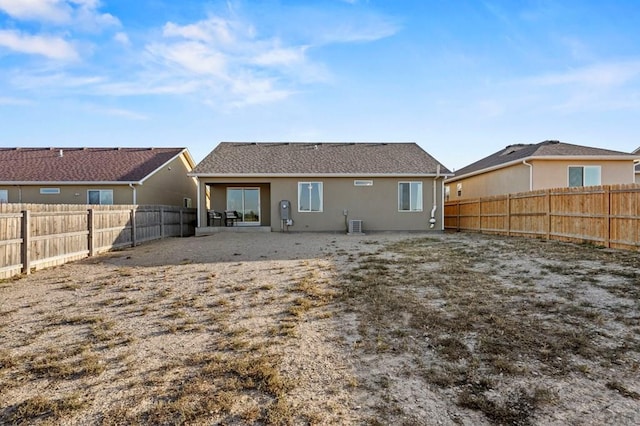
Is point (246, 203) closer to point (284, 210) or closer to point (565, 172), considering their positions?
point (284, 210)

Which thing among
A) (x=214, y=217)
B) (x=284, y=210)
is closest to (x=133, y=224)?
(x=214, y=217)

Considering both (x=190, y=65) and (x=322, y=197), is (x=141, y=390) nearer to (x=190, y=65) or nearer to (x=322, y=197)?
(x=190, y=65)

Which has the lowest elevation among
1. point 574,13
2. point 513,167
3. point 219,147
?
point 513,167

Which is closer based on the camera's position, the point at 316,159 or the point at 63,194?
the point at 316,159

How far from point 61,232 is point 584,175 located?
19.0 meters

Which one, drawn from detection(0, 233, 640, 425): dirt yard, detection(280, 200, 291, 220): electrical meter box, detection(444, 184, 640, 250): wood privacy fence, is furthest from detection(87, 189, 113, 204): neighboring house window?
detection(444, 184, 640, 250): wood privacy fence

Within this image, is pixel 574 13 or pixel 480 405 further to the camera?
pixel 574 13

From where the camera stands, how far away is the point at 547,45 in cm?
1176

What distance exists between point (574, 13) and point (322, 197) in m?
10.4

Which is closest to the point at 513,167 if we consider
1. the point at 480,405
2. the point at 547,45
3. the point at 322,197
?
the point at 547,45

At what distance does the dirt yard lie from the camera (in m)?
2.61

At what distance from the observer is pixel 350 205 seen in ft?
52.9

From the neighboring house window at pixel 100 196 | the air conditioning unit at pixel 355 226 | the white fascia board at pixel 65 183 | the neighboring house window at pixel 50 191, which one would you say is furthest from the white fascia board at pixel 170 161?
the air conditioning unit at pixel 355 226

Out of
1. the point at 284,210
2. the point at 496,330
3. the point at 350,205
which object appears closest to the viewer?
the point at 496,330
